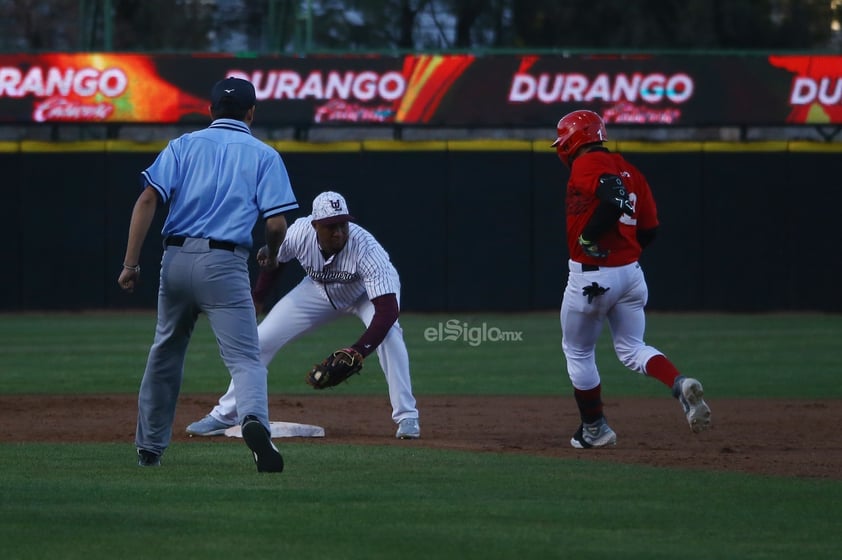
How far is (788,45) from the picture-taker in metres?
26.4

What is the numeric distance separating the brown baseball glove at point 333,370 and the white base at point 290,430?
2.84 ft

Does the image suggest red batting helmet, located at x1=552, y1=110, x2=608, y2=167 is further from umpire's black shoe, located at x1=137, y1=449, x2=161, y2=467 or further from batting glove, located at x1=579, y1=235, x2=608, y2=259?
umpire's black shoe, located at x1=137, y1=449, x2=161, y2=467

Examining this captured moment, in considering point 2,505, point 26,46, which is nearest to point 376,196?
point 26,46

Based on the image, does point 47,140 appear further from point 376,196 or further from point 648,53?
point 648,53

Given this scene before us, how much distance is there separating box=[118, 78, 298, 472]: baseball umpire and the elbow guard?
5.78 feet

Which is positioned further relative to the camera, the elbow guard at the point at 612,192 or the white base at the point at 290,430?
the white base at the point at 290,430

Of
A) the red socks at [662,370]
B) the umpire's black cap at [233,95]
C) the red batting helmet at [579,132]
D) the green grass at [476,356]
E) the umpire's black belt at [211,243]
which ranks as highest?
the umpire's black cap at [233,95]

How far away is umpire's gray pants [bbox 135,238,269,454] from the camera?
237 inches

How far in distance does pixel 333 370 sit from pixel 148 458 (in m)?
1.15

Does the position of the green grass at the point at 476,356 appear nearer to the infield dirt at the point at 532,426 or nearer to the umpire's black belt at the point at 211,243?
the infield dirt at the point at 532,426

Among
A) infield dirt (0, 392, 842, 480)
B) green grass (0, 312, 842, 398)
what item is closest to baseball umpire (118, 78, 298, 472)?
infield dirt (0, 392, 842, 480)

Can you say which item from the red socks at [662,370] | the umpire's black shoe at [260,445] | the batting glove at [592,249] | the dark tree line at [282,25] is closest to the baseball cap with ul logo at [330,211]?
the batting glove at [592,249]

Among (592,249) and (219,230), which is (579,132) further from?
(219,230)

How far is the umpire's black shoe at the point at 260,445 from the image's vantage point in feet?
19.6
